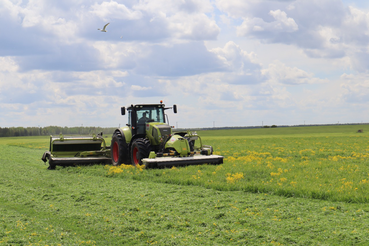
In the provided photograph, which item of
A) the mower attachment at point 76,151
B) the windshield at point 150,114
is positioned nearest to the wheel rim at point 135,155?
the windshield at point 150,114

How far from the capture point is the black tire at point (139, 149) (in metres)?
15.9

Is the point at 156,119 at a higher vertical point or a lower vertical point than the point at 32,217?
higher

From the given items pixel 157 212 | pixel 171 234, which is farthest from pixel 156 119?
pixel 171 234

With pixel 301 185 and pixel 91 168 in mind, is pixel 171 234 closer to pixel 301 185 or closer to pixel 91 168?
pixel 301 185

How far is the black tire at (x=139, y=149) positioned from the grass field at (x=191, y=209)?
6.65 ft

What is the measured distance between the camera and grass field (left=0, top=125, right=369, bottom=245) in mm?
6812

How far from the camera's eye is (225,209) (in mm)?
8586

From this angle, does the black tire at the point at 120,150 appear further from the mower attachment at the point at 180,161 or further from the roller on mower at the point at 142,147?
the mower attachment at the point at 180,161

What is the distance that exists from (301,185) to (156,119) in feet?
29.1

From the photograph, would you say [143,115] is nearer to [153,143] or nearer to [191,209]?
[153,143]

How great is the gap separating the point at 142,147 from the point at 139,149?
155 millimetres

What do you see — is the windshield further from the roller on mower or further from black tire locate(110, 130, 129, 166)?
black tire locate(110, 130, 129, 166)

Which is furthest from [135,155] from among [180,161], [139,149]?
[180,161]

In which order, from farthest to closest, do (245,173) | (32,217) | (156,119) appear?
(156,119)
(245,173)
(32,217)
